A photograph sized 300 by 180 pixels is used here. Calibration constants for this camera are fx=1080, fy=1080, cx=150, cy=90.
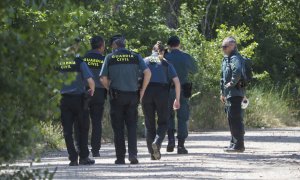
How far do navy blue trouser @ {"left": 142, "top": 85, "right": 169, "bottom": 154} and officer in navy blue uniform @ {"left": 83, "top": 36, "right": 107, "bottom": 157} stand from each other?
116 cm

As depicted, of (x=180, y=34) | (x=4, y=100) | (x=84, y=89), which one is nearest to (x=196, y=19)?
(x=180, y=34)

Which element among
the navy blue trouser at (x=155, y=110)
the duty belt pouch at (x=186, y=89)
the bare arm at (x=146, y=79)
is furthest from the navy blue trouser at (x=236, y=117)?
the bare arm at (x=146, y=79)

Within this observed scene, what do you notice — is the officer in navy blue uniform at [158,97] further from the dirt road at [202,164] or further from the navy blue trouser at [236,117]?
the navy blue trouser at [236,117]

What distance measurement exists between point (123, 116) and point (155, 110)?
122 centimetres

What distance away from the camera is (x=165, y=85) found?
16.2 meters

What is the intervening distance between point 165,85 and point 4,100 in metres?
Answer: 8.95

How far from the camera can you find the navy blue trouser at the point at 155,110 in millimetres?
16062

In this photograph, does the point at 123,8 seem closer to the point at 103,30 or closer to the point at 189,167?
the point at 103,30

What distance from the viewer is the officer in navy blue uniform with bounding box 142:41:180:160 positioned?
16.1 m

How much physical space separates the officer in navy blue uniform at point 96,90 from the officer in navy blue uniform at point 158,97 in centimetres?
89

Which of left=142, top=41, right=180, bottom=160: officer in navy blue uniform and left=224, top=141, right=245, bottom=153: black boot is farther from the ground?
left=142, top=41, right=180, bottom=160: officer in navy blue uniform

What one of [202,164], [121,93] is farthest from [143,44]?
[202,164]

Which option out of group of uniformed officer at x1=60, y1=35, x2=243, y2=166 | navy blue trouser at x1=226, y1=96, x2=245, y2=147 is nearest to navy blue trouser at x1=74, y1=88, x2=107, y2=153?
group of uniformed officer at x1=60, y1=35, x2=243, y2=166

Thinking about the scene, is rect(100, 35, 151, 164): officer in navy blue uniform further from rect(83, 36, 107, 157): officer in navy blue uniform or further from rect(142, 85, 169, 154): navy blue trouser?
rect(83, 36, 107, 157): officer in navy blue uniform
